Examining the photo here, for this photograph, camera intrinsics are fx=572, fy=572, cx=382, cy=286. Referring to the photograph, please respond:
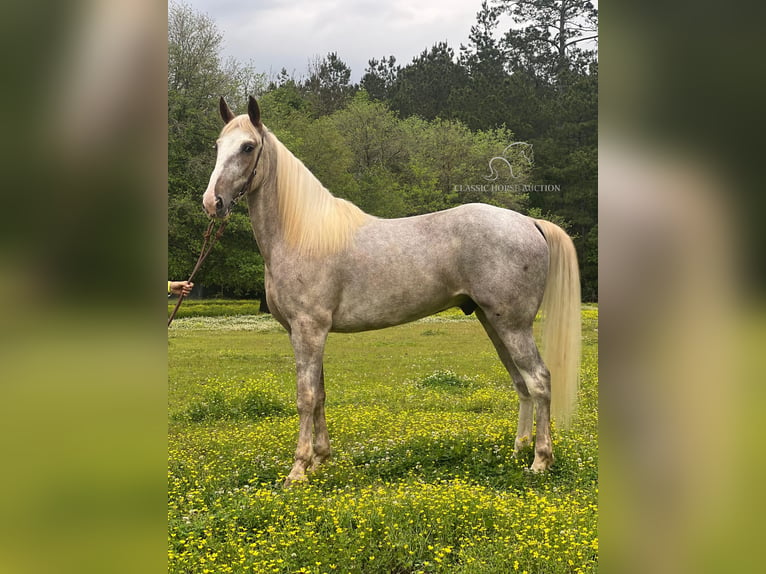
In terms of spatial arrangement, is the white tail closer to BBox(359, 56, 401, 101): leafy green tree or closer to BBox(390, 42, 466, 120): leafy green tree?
BBox(390, 42, 466, 120): leafy green tree

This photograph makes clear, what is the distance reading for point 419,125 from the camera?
51.6 feet

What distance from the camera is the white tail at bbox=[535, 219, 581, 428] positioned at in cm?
470

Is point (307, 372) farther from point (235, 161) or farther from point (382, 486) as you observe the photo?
point (235, 161)

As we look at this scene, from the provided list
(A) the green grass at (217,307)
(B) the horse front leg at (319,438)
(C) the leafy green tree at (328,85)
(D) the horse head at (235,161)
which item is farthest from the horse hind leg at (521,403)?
(A) the green grass at (217,307)

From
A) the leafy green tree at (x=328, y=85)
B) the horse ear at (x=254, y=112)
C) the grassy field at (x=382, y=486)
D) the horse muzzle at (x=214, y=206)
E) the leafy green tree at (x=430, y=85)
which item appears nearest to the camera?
the grassy field at (x=382, y=486)

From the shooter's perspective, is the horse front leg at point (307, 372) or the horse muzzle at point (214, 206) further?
the horse front leg at point (307, 372)

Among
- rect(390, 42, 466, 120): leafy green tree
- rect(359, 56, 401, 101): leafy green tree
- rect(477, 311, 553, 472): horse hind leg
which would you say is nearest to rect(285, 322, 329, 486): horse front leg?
rect(477, 311, 553, 472): horse hind leg

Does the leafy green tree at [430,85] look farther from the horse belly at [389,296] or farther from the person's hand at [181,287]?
the person's hand at [181,287]

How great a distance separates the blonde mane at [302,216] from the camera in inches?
183

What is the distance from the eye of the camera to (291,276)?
466cm

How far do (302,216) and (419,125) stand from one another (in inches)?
466

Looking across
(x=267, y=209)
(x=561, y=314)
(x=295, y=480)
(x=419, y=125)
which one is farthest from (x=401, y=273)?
(x=419, y=125)

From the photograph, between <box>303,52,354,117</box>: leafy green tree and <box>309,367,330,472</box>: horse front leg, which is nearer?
<box>309,367,330,472</box>: horse front leg
